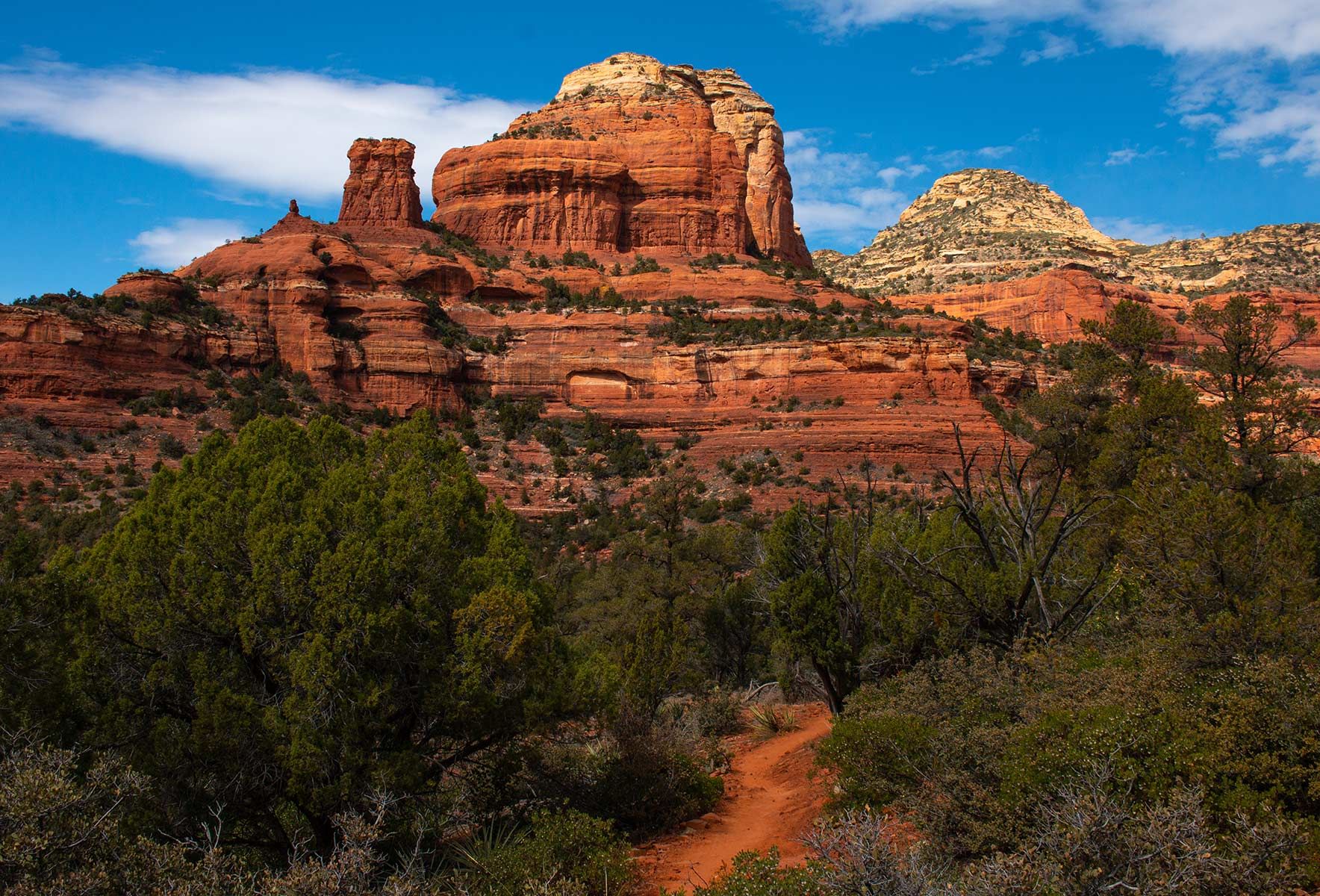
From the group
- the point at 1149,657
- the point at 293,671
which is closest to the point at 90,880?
the point at 293,671

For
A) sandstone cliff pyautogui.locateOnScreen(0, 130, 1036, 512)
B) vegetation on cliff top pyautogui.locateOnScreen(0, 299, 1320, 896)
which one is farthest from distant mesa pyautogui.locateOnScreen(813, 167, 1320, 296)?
vegetation on cliff top pyautogui.locateOnScreen(0, 299, 1320, 896)

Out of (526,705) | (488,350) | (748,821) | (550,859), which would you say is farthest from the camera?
(488,350)

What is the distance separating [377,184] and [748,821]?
2456 inches

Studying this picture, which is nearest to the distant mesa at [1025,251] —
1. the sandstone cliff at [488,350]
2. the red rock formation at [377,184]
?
the sandstone cliff at [488,350]

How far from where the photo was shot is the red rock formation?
2621 inches

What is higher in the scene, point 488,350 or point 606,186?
point 606,186

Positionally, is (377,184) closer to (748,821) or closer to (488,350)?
(488,350)

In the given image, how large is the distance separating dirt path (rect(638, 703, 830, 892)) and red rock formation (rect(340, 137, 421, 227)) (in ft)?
189

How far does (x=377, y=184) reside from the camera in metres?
66.9

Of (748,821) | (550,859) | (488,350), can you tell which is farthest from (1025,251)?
(550,859)

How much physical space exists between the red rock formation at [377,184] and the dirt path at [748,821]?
57.6 metres

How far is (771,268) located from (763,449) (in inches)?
904

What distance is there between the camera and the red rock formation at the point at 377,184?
6656cm

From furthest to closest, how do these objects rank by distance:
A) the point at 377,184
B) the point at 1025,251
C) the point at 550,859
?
the point at 1025,251
the point at 377,184
the point at 550,859
